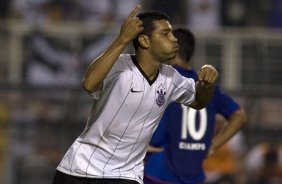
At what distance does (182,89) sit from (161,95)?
300mm

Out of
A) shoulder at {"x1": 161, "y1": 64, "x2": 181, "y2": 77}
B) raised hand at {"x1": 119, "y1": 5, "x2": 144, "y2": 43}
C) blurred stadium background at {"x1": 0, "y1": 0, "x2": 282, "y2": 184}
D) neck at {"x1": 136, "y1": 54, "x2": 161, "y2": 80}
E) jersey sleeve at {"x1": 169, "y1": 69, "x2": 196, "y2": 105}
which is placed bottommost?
blurred stadium background at {"x1": 0, "y1": 0, "x2": 282, "y2": 184}

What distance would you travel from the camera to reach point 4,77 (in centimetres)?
1309

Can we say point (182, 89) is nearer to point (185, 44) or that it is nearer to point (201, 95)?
point (201, 95)

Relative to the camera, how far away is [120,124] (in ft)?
21.6

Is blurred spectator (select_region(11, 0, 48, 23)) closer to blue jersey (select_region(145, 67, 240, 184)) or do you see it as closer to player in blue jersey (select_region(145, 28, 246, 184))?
player in blue jersey (select_region(145, 28, 246, 184))

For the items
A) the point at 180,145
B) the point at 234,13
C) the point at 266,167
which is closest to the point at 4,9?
the point at 234,13

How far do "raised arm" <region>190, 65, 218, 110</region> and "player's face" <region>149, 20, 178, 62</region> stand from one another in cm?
30

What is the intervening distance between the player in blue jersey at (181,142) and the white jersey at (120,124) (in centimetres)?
132

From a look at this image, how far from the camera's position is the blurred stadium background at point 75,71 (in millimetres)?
12773

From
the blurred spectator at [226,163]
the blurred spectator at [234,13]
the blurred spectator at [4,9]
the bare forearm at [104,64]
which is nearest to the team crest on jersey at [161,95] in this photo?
the bare forearm at [104,64]

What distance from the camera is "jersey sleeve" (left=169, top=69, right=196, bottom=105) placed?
6.88m

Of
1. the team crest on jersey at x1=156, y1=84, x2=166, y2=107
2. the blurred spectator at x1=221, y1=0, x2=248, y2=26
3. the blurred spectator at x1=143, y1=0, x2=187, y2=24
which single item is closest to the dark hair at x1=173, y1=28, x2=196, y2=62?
the team crest on jersey at x1=156, y1=84, x2=166, y2=107

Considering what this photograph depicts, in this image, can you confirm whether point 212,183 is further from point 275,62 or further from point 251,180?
point 275,62

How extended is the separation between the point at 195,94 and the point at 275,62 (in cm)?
609
